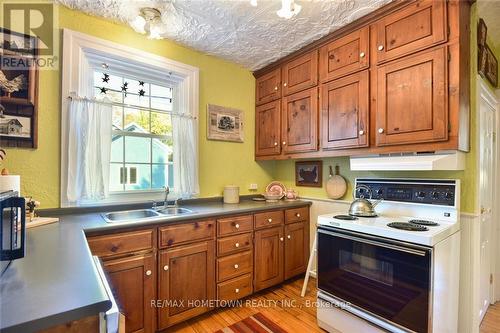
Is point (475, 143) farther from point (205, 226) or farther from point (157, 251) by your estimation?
point (157, 251)

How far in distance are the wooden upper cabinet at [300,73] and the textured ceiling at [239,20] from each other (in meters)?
0.14

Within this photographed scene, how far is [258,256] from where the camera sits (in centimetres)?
231

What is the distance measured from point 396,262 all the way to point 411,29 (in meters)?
1.60

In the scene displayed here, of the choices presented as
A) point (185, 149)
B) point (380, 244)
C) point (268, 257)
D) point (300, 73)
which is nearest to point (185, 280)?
point (268, 257)

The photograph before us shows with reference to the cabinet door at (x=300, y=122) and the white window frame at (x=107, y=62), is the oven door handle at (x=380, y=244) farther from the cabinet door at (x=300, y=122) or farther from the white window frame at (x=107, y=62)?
the white window frame at (x=107, y=62)

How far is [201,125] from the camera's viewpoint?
8.61ft

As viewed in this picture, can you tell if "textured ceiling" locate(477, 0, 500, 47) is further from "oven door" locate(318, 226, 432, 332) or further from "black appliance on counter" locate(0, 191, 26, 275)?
"black appliance on counter" locate(0, 191, 26, 275)

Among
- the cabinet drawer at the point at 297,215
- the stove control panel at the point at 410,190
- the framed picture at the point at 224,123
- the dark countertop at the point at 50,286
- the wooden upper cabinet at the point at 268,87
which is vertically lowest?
the cabinet drawer at the point at 297,215

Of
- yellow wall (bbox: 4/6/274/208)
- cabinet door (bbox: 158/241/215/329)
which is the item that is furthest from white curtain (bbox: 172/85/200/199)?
cabinet door (bbox: 158/241/215/329)

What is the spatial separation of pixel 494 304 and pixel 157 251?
2.99 m

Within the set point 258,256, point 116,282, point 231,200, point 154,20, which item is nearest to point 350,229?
point 258,256

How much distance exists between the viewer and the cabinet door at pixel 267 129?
9.15 ft

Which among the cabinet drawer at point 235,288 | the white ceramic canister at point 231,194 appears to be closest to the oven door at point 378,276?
the cabinet drawer at point 235,288

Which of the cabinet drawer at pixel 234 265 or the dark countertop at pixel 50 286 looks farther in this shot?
the cabinet drawer at pixel 234 265
